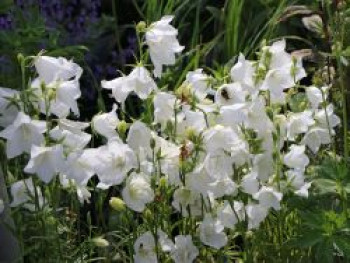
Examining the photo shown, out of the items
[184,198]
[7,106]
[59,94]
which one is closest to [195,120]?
[184,198]

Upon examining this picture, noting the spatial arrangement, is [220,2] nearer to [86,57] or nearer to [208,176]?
[86,57]

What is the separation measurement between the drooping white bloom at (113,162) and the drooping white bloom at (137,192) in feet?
0.09

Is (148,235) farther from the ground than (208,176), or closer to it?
closer to it

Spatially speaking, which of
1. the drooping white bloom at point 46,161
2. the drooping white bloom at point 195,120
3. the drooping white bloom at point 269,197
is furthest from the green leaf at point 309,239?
the drooping white bloom at point 46,161

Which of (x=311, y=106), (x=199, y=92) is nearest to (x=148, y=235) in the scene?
(x=199, y=92)

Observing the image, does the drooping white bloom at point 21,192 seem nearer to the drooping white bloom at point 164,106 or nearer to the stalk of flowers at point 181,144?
the stalk of flowers at point 181,144

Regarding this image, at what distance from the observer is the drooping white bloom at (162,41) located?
82.3 inches

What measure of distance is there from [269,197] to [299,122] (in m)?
0.20

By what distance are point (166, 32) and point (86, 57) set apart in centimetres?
179

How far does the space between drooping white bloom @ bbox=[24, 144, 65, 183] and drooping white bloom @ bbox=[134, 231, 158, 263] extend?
0.33 metres

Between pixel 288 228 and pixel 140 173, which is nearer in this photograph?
pixel 140 173

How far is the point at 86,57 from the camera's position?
12.6ft

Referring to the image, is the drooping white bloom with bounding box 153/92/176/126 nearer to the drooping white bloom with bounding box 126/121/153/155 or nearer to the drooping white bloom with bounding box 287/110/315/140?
the drooping white bloom with bounding box 126/121/153/155

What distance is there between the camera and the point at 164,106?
209 centimetres
